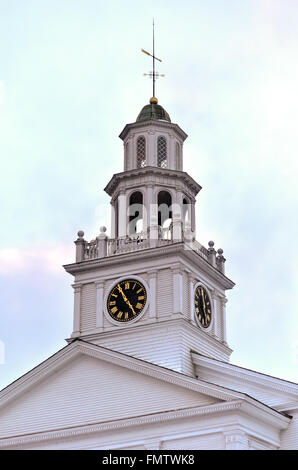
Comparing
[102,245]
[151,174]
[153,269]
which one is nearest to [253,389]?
[153,269]

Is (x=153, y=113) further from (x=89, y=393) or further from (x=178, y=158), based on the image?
(x=89, y=393)

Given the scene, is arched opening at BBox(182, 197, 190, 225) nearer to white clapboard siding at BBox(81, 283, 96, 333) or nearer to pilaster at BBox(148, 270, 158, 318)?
pilaster at BBox(148, 270, 158, 318)

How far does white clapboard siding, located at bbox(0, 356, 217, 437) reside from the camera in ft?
123

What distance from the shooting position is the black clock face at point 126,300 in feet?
143

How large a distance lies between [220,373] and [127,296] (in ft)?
19.4

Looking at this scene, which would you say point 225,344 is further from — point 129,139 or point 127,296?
point 129,139

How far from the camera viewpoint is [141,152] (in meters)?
48.7

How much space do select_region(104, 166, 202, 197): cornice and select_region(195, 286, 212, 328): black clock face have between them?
19.0 feet

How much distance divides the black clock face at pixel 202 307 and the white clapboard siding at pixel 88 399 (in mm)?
6774

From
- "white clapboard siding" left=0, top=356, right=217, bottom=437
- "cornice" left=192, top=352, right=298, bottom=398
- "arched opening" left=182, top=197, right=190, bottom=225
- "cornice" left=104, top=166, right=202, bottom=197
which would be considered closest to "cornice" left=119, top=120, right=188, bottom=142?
"cornice" left=104, top=166, right=202, bottom=197

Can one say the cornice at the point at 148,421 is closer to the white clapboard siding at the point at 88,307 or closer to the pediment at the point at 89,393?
the pediment at the point at 89,393

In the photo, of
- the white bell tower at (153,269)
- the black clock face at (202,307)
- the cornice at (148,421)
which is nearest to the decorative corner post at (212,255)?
the white bell tower at (153,269)

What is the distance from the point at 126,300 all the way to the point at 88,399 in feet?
20.8
